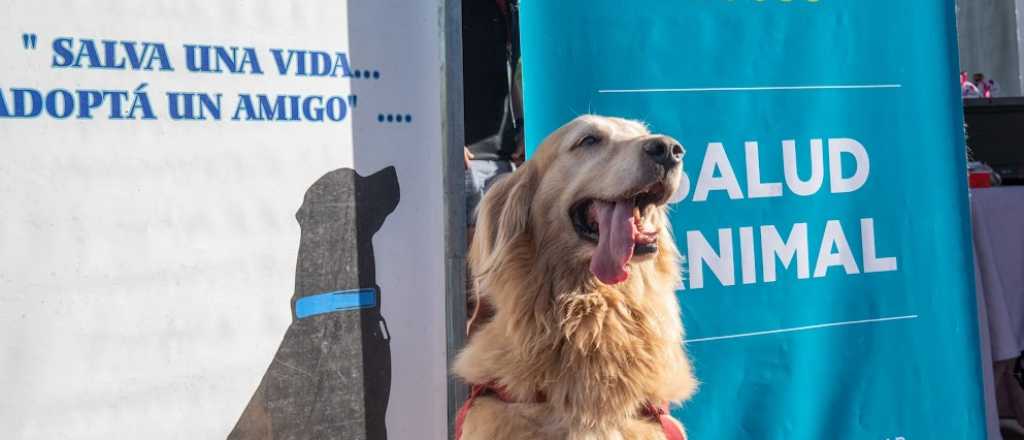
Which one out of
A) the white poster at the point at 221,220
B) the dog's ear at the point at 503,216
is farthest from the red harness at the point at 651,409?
the white poster at the point at 221,220

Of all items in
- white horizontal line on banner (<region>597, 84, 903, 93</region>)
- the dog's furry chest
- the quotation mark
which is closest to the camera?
the dog's furry chest

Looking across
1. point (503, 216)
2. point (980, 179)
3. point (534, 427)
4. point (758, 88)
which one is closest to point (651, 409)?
point (534, 427)

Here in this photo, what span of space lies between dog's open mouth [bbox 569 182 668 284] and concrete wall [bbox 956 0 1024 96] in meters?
12.3

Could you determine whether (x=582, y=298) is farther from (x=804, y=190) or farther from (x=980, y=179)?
(x=980, y=179)

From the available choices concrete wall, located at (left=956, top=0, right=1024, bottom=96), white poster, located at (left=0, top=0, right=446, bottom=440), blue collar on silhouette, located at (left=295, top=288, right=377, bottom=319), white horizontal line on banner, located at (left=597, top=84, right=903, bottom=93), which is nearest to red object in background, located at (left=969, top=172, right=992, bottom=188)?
white horizontal line on banner, located at (left=597, top=84, right=903, bottom=93)

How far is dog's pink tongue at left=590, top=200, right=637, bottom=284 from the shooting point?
2.24 metres

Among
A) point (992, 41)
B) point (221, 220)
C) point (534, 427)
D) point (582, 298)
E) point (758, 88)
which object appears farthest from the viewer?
point (992, 41)

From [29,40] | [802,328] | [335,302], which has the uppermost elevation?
[29,40]

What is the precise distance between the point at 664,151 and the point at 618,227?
0.24m

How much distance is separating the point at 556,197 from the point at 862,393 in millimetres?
1704

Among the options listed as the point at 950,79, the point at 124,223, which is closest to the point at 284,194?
the point at 124,223

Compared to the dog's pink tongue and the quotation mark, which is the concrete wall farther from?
the quotation mark

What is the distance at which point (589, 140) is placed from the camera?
98.3 inches

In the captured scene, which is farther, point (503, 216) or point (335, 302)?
point (335, 302)
